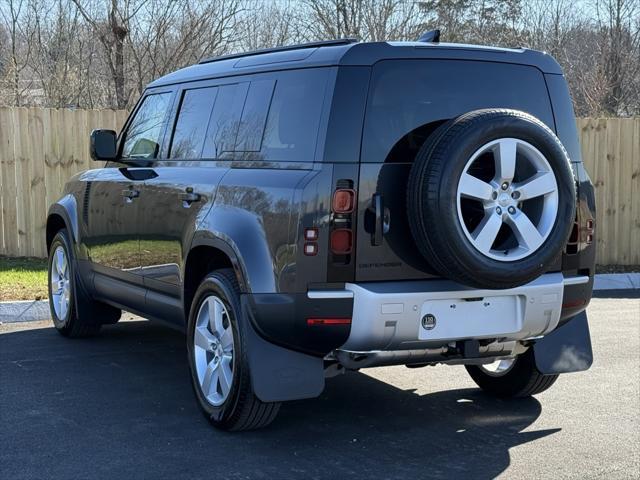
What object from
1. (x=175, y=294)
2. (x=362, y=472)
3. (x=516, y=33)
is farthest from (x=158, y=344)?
(x=516, y=33)

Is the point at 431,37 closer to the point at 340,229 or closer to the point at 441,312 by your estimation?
the point at 340,229

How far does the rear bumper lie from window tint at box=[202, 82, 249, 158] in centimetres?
139

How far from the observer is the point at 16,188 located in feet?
36.6

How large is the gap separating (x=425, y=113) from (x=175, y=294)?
6.78ft

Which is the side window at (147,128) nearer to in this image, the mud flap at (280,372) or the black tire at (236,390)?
the black tire at (236,390)

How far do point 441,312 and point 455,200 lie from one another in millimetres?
623

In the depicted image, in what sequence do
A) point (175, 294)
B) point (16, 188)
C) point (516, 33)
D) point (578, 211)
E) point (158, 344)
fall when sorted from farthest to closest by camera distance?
1. point (516, 33)
2. point (16, 188)
3. point (158, 344)
4. point (175, 294)
5. point (578, 211)

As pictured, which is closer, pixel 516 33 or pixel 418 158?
pixel 418 158

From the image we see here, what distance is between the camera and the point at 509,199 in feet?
14.6

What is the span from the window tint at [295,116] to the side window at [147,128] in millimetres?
1552

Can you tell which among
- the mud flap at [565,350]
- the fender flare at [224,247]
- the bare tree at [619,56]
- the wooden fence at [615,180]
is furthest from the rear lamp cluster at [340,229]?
the bare tree at [619,56]

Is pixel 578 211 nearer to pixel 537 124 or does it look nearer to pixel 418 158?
pixel 537 124

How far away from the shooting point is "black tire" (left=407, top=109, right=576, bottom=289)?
4.26 meters

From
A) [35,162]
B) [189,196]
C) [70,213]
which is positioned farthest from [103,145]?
[35,162]
